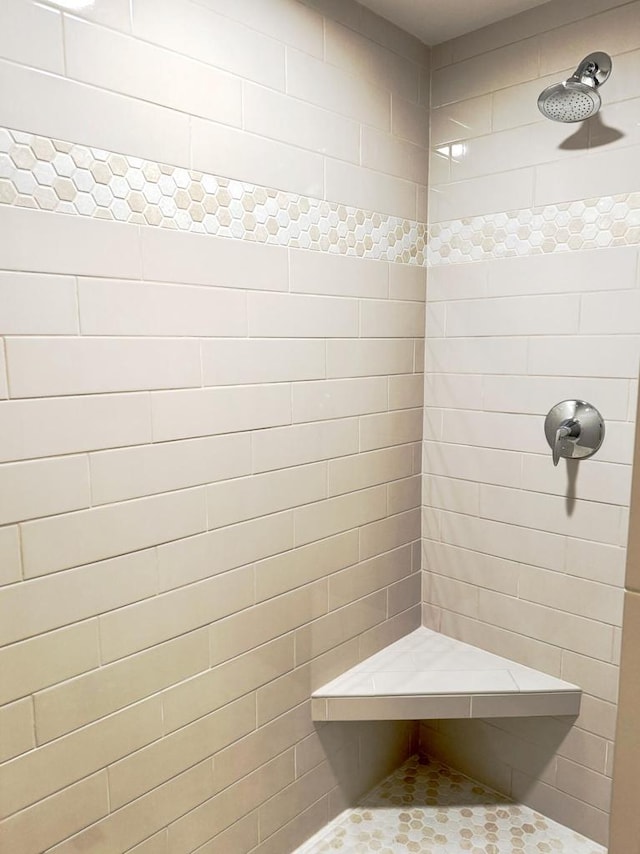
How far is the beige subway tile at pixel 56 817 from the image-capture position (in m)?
1.10

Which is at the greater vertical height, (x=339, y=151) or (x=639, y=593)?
(x=339, y=151)

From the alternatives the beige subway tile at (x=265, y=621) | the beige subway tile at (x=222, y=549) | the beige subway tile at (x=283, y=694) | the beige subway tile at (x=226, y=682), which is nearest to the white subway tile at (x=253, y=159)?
the beige subway tile at (x=222, y=549)

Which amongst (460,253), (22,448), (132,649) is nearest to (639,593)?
(22,448)

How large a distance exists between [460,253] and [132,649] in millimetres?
1365

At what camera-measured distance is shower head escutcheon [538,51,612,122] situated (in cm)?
138

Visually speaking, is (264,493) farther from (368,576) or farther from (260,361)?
(368,576)

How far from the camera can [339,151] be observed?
1.55 meters

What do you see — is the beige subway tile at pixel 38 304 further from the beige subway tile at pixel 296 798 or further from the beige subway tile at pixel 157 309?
the beige subway tile at pixel 296 798

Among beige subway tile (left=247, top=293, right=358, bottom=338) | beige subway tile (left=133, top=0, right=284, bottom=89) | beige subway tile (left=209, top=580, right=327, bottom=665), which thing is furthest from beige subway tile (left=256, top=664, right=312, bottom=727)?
beige subway tile (left=133, top=0, right=284, bottom=89)

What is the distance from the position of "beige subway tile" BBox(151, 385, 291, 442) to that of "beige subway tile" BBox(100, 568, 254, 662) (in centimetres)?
34

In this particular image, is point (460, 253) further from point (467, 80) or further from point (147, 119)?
point (147, 119)

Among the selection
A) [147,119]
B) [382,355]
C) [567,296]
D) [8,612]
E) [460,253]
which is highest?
[147,119]

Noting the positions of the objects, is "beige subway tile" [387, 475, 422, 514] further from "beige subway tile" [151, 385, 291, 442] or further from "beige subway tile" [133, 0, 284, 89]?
"beige subway tile" [133, 0, 284, 89]

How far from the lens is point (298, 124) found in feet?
4.74
